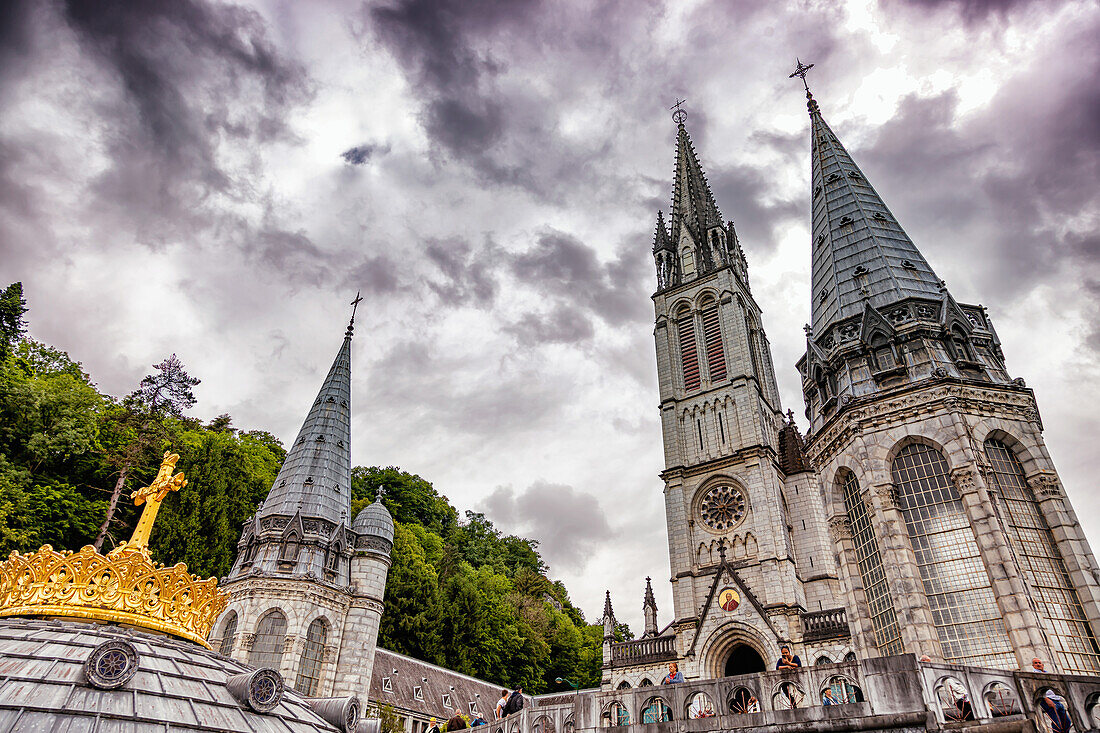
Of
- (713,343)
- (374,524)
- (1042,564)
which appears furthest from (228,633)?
(713,343)

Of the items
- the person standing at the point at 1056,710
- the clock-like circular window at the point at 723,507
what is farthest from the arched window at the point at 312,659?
the person standing at the point at 1056,710

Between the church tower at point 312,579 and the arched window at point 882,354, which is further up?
the arched window at point 882,354

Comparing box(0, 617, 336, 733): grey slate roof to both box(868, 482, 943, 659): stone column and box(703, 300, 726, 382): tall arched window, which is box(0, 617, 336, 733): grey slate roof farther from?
box(703, 300, 726, 382): tall arched window

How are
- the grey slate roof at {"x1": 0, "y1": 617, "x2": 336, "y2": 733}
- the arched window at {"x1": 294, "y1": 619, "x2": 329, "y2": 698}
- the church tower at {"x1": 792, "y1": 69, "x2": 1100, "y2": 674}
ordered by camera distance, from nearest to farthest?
the grey slate roof at {"x1": 0, "y1": 617, "x2": 336, "y2": 733}, the church tower at {"x1": 792, "y1": 69, "x2": 1100, "y2": 674}, the arched window at {"x1": 294, "y1": 619, "x2": 329, "y2": 698}

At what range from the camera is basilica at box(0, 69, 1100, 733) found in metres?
6.90

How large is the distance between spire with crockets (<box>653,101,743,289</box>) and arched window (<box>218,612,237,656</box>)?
116 feet

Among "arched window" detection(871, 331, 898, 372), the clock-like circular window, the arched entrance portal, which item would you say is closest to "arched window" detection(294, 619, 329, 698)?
the arched entrance portal

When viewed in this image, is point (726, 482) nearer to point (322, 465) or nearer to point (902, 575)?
point (902, 575)

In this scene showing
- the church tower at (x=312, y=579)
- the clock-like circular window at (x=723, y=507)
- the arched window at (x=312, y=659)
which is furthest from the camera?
the clock-like circular window at (x=723, y=507)

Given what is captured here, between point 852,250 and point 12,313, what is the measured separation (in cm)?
4424

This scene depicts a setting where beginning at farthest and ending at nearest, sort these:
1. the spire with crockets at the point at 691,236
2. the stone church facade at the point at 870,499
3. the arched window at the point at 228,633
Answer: the spire with crockets at the point at 691,236 → the arched window at the point at 228,633 → the stone church facade at the point at 870,499

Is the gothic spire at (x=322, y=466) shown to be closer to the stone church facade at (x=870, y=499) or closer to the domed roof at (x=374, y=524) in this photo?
the domed roof at (x=374, y=524)

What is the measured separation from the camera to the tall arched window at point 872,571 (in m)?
17.6

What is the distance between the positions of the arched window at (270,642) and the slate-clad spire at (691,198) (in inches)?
1515
